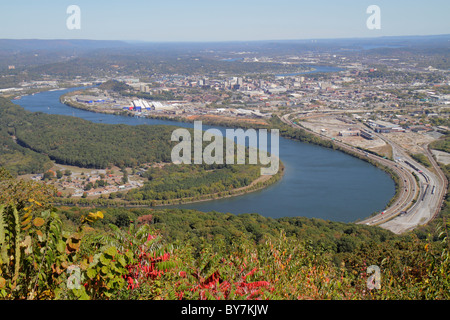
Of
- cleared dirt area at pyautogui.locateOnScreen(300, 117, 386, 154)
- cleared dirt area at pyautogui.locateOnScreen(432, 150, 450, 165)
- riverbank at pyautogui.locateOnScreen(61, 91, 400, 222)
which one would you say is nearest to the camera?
riverbank at pyautogui.locateOnScreen(61, 91, 400, 222)

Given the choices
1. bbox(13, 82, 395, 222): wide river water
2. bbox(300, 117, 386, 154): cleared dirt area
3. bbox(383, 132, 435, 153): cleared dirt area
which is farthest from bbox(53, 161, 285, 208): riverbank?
bbox(383, 132, 435, 153): cleared dirt area

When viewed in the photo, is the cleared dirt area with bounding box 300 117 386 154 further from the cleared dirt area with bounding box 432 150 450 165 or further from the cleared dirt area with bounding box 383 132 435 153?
the cleared dirt area with bounding box 432 150 450 165

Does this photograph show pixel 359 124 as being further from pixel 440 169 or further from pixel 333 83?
pixel 333 83

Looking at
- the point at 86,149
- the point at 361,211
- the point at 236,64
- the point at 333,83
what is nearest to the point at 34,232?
the point at 361,211

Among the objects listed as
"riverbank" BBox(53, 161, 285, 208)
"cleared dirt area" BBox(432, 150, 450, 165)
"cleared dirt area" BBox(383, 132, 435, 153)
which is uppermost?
A: "cleared dirt area" BBox(383, 132, 435, 153)

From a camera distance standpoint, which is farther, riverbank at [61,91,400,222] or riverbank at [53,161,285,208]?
riverbank at [61,91,400,222]

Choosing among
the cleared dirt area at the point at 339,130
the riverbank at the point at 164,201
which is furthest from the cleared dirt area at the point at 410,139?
the riverbank at the point at 164,201
